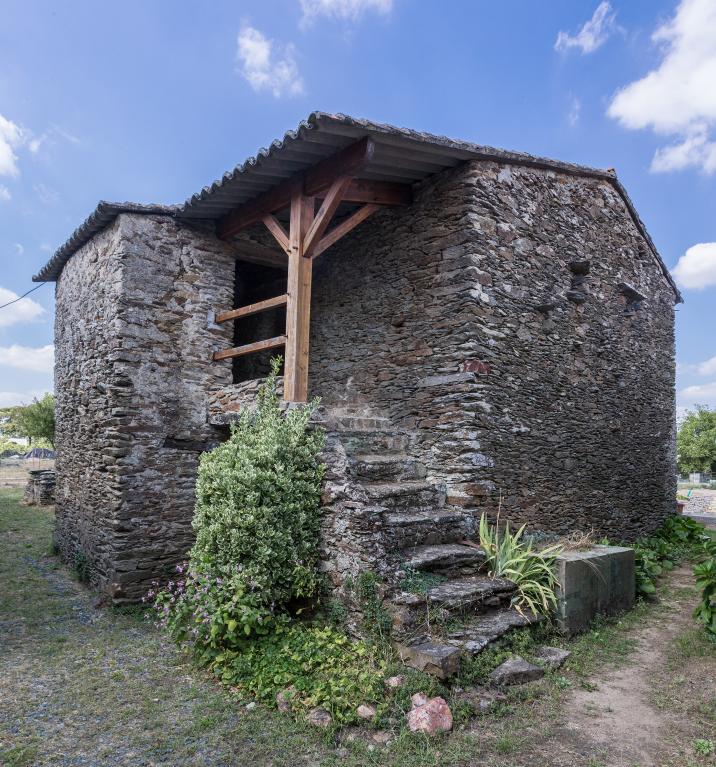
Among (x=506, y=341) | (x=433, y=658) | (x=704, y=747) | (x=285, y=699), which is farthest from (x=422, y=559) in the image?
(x=506, y=341)

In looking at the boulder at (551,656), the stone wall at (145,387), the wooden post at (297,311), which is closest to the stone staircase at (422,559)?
the boulder at (551,656)

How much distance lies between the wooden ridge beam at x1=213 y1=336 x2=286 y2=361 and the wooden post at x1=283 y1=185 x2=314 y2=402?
21 cm

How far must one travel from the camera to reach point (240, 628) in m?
4.52

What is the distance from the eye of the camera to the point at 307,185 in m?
6.14

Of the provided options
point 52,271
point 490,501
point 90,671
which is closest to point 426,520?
point 490,501

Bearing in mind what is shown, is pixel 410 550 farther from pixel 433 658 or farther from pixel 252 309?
pixel 252 309

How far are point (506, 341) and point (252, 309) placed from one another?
9.77 feet

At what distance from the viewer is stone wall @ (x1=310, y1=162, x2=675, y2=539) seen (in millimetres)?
6098

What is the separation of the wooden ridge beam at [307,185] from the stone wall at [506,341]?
4.19 feet

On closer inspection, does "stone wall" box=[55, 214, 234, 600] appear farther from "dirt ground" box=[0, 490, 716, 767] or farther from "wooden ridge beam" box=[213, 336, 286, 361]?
"dirt ground" box=[0, 490, 716, 767]

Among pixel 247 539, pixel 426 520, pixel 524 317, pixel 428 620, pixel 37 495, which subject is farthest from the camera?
pixel 37 495

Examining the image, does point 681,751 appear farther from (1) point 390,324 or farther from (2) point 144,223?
(2) point 144,223

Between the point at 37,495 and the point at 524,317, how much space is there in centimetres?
1357

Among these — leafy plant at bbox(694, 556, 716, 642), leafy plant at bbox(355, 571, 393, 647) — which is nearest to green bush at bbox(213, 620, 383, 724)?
leafy plant at bbox(355, 571, 393, 647)
